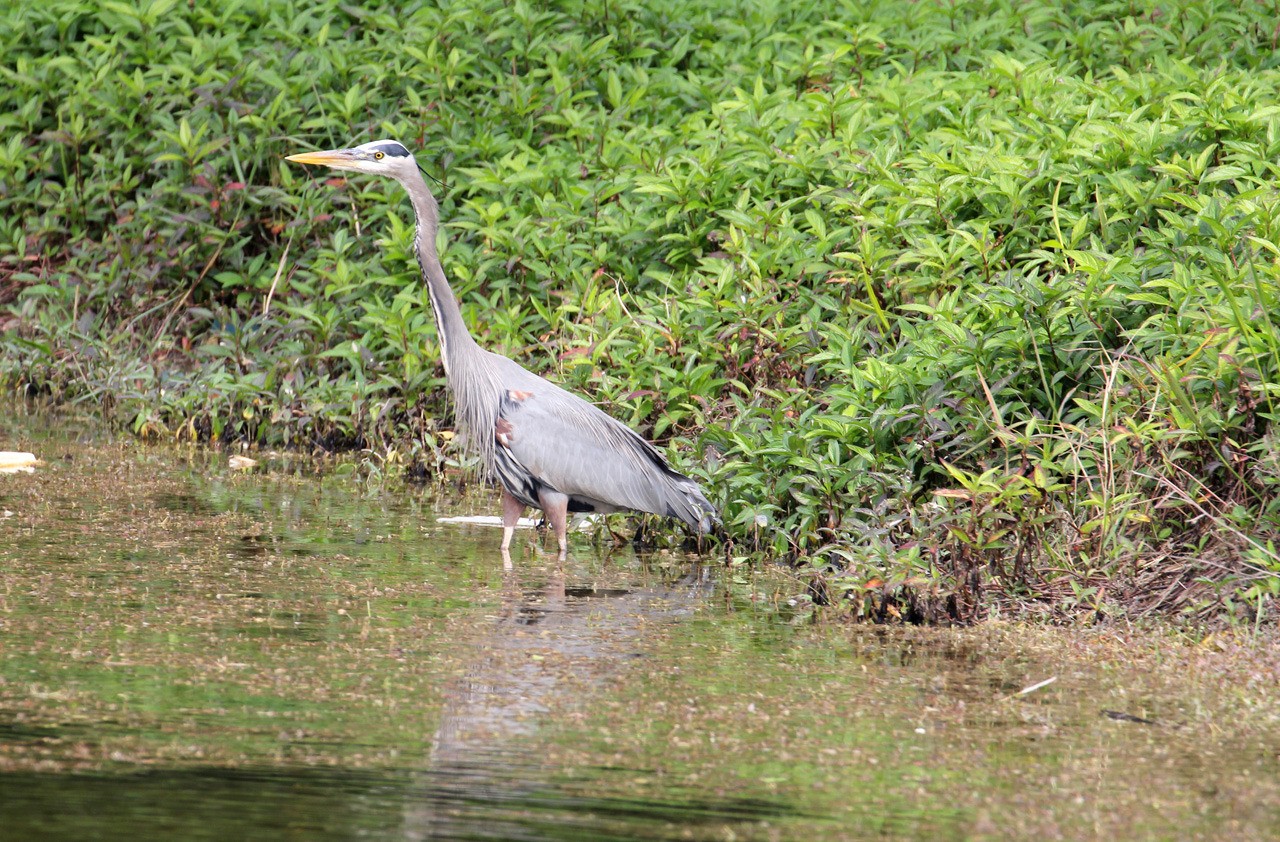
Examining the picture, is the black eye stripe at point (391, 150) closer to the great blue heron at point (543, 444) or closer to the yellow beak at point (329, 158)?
the yellow beak at point (329, 158)

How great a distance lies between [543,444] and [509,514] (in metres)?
0.34

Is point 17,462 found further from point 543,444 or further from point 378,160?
point 543,444

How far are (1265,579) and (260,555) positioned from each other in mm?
3719

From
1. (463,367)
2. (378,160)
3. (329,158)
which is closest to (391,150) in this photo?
(378,160)

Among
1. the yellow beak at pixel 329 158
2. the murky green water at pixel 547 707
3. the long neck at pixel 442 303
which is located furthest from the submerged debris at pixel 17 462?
the long neck at pixel 442 303

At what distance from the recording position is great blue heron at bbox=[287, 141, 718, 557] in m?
7.07

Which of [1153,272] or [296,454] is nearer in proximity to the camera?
[1153,272]

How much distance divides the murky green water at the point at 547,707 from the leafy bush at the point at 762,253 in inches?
24.8

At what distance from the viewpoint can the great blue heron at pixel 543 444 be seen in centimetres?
707

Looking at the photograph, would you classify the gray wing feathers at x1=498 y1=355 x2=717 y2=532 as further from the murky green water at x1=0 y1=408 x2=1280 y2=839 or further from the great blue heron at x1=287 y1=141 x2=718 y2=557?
the murky green water at x1=0 y1=408 x2=1280 y2=839

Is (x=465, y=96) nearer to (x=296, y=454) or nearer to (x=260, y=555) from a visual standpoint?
(x=296, y=454)

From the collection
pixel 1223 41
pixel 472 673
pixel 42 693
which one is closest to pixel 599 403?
pixel 472 673

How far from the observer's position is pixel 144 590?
18.5 feet

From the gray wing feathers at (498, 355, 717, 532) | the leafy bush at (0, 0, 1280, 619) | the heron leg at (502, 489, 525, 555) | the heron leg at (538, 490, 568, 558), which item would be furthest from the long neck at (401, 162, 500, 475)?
the leafy bush at (0, 0, 1280, 619)
